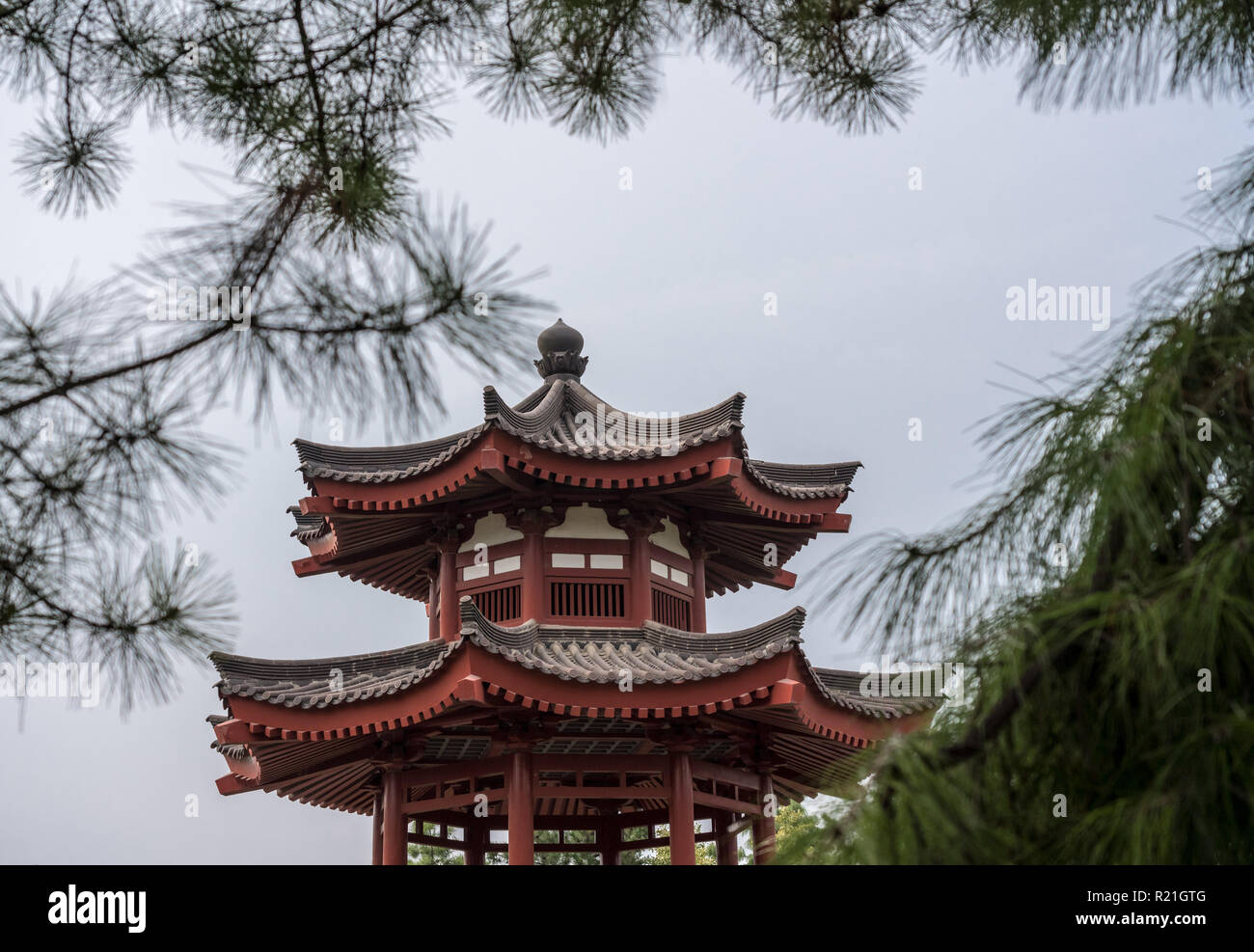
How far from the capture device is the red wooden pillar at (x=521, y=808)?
30.6 ft

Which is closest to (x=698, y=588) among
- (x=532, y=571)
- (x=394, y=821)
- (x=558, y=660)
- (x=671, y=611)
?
(x=671, y=611)

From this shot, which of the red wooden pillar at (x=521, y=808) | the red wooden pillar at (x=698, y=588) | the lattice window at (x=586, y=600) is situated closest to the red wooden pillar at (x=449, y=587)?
the lattice window at (x=586, y=600)

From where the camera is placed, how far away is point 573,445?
35.2ft

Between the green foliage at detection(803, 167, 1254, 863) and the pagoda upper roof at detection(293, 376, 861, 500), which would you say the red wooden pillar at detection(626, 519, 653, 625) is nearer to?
the pagoda upper roof at detection(293, 376, 861, 500)

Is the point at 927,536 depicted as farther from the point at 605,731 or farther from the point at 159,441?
the point at 605,731

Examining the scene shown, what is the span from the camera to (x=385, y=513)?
1085cm

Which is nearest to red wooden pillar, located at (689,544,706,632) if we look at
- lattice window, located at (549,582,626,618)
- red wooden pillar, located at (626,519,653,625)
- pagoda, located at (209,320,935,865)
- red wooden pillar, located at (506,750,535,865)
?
pagoda, located at (209,320,935,865)

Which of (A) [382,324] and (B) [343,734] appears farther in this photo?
(B) [343,734]

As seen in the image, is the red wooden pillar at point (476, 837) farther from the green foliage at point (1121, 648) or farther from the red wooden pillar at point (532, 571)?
the green foliage at point (1121, 648)

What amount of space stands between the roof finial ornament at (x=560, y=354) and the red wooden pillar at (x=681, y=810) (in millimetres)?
4270

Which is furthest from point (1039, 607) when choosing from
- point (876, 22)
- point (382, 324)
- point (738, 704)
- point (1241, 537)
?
point (738, 704)

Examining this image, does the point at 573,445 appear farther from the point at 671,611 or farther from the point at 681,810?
the point at 681,810

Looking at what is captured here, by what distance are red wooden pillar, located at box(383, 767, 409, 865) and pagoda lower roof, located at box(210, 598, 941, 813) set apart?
0.23 metres
